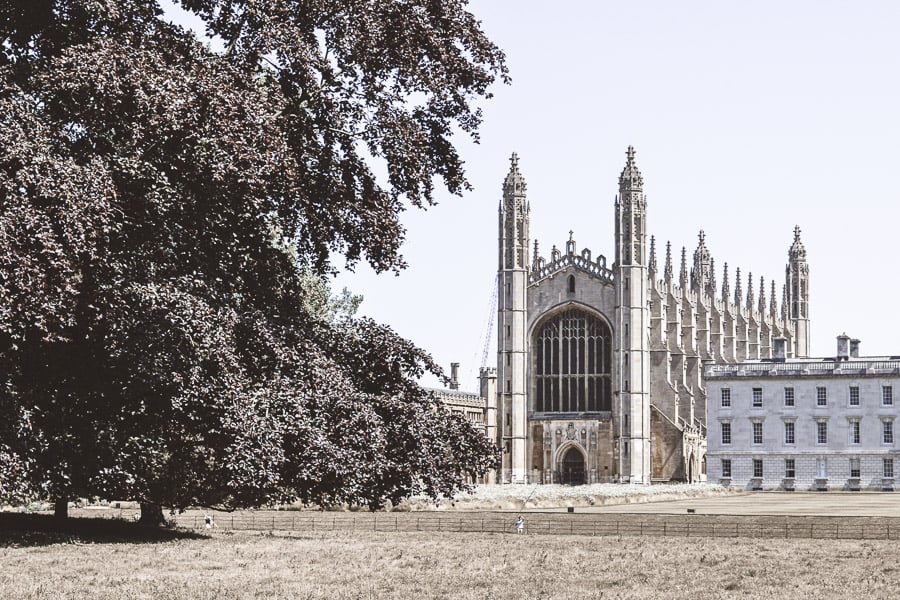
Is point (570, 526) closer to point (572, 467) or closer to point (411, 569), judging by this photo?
point (411, 569)

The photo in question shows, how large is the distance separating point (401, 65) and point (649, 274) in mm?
66139

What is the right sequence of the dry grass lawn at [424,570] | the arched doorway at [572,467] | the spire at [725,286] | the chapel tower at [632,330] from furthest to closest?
the spire at [725,286] < the arched doorway at [572,467] < the chapel tower at [632,330] < the dry grass lawn at [424,570]

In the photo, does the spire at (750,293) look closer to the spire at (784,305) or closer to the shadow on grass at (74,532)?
the spire at (784,305)

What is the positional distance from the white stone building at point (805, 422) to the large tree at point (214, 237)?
6074 centimetres

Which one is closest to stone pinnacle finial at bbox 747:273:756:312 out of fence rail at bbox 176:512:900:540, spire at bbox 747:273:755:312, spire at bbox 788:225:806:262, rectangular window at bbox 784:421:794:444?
spire at bbox 747:273:755:312

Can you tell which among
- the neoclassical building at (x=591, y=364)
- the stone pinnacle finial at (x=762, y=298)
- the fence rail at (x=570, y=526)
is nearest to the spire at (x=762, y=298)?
the stone pinnacle finial at (x=762, y=298)

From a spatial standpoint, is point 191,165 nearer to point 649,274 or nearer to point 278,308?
point 278,308

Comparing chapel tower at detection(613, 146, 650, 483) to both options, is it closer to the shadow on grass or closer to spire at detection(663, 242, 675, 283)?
spire at detection(663, 242, 675, 283)

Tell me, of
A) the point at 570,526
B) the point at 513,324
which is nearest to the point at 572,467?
the point at 513,324

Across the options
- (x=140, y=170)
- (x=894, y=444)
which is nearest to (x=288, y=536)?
(x=140, y=170)

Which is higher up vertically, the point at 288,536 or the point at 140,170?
the point at 140,170

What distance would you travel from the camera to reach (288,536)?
26562 millimetres

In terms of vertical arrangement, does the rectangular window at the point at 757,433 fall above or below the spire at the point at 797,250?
below

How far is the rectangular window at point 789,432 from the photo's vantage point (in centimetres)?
7725
